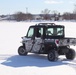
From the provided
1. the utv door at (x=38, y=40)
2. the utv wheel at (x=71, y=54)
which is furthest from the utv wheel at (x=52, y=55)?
the utv wheel at (x=71, y=54)

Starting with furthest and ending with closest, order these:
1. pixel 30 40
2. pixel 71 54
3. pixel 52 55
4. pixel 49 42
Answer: pixel 30 40
pixel 71 54
pixel 49 42
pixel 52 55

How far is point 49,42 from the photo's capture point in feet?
40.5

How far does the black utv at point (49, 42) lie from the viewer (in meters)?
12.1

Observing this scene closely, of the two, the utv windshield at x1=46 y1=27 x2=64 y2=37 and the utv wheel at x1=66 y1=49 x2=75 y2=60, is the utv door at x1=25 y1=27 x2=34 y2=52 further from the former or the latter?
the utv wheel at x1=66 y1=49 x2=75 y2=60

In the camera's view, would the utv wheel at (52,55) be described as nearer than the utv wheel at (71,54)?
Yes

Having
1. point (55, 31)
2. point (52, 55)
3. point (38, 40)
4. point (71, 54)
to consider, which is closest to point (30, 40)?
point (38, 40)

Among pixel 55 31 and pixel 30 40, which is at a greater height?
pixel 55 31

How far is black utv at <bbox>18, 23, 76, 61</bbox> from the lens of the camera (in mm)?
12115

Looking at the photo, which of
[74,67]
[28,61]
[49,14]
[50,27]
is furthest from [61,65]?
[49,14]

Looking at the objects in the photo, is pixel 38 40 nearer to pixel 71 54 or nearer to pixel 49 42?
pixel 49 42

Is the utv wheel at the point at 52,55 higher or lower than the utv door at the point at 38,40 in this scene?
lower

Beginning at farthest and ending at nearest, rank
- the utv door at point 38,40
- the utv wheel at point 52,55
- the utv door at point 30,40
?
the utv door at point 30,40, the utv door at point 38,40, the utv wheel at point 52,55

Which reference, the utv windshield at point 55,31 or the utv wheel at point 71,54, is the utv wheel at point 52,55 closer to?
the utv windshield at point 55,31

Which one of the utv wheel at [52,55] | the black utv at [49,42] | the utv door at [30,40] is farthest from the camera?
the utv door at [30,40]
